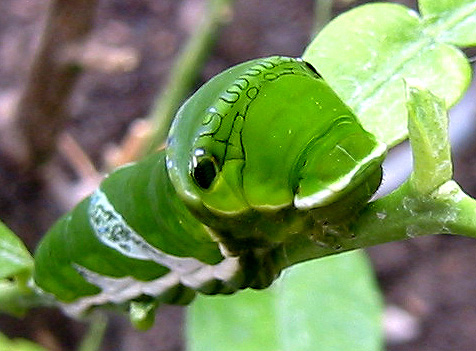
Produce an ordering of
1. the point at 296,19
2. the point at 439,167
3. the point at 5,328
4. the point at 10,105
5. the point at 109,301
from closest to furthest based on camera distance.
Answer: the point at 439,167, the point at 109,301, the point at 10,105, the point at 5,328, the point at 296,19

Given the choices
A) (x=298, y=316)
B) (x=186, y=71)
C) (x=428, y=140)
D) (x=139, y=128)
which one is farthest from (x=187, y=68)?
(x=428, y=140)

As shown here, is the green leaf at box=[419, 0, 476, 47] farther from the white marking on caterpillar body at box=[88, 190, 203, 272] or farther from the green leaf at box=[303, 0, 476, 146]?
the white marking on caterpillar body at box=[88, 190, 203, 272]

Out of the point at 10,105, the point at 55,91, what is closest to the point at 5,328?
the point at 10,105

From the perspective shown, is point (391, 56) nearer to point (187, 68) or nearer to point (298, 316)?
point (298, 316)

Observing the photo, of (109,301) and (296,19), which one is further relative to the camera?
(296,19)

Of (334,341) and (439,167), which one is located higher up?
(439,167)

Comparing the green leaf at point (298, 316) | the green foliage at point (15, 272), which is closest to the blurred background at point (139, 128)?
the green leaf at point (298, 316)

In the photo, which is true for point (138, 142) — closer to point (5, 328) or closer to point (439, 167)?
point (5, 328)
